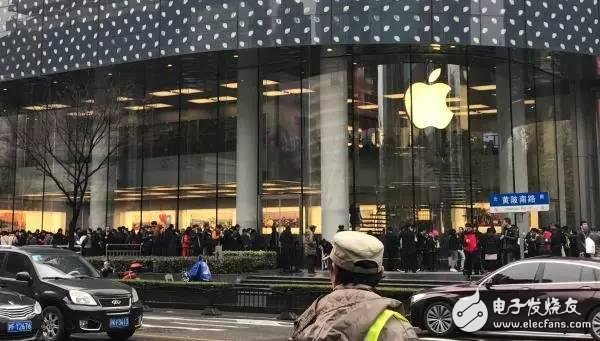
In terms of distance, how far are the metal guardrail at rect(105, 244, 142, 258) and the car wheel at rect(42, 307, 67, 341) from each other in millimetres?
15295

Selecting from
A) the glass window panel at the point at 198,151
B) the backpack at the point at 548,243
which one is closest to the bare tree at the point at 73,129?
the glass window panel at the point at 198,151

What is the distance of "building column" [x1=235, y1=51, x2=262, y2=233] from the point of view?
1238 inches

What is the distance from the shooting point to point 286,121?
104ft

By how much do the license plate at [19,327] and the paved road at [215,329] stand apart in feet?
7.54

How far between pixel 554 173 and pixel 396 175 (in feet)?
33.0

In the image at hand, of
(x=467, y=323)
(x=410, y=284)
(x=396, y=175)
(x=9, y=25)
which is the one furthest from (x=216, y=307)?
(x=9, y=25)

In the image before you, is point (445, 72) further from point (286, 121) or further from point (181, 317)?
point (181, 317)

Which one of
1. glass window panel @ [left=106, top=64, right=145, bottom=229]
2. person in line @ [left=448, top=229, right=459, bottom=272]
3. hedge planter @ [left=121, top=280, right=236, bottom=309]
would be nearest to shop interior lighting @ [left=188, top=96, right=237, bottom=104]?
glass window panel @ [left=106, top=64, right=145, bottom=229]

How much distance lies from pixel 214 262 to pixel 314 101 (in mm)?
10052

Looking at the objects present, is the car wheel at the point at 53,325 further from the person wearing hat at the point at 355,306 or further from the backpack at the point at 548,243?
the backpack at the point at 548,243

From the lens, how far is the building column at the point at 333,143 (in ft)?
93.2

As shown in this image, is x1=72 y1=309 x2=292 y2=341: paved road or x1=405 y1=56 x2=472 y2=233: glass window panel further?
x1=405 y1=56 x2=472 y2=233: glass window panel

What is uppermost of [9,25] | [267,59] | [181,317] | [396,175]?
[9,25]

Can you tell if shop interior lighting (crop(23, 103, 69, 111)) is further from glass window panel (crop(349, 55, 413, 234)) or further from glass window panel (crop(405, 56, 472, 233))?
glass window panel (crop(405, 56, 472, 233))
